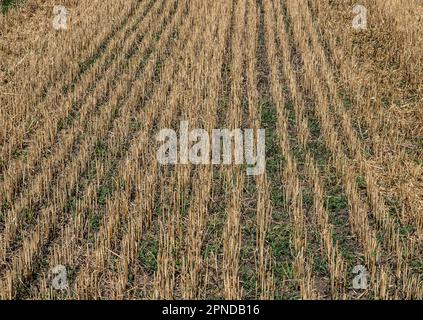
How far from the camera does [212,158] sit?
20.4ft

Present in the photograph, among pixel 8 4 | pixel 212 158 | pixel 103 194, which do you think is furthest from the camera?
pixel 8 4

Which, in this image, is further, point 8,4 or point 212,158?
point 8,4

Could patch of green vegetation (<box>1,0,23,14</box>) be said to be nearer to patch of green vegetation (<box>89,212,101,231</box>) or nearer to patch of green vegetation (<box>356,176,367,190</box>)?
patch of green vegetation (<box>89,212,101,231</box>)

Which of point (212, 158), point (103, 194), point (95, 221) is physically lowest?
point (95, 221)

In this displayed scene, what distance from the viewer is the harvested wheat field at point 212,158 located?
4484 millimetres

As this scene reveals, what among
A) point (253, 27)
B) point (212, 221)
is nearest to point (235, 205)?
point (212, 221)

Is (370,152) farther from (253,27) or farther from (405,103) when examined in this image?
(253,27)

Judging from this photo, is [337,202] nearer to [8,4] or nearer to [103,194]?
[103,194]

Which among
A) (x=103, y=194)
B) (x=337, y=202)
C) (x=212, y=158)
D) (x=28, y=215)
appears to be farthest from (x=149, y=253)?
(x=337, y=202)

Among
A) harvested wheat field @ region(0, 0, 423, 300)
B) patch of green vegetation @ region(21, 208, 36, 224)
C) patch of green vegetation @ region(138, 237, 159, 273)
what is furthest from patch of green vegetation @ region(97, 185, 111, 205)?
patch of green vegetation @ region(138, 237, 159, 273)

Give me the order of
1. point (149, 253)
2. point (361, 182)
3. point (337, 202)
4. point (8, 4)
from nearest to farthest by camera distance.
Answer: point (149, 253) → point (337, 202) → point (361, 182) → point (8, 4)

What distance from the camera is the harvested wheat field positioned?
4484mm
